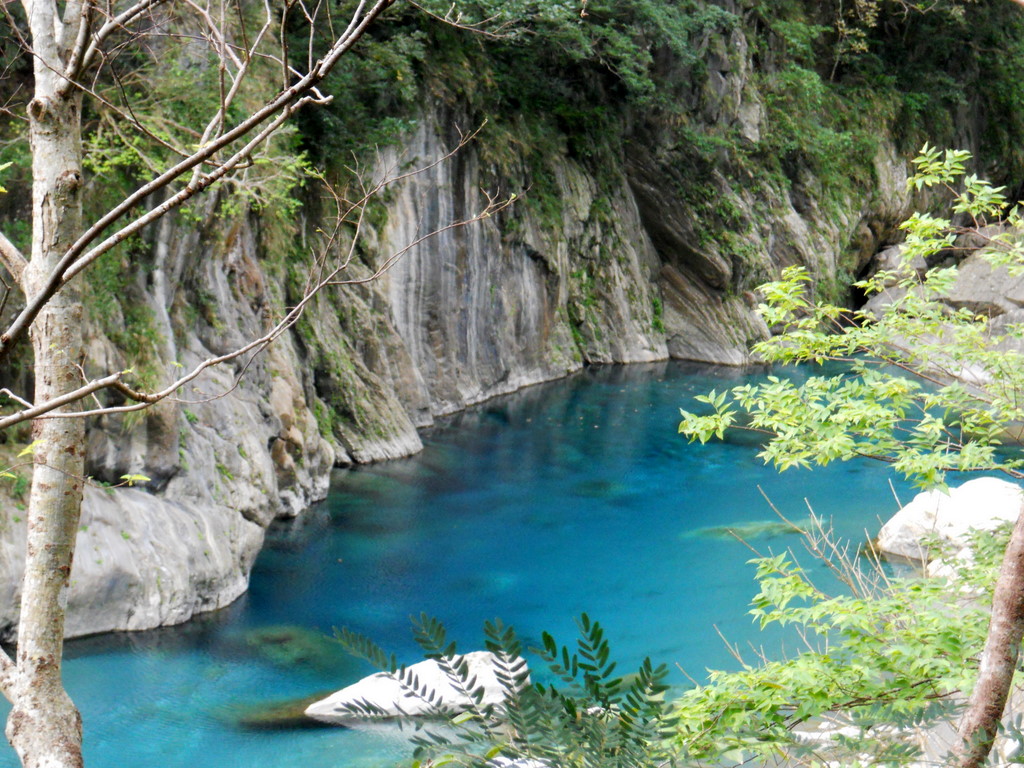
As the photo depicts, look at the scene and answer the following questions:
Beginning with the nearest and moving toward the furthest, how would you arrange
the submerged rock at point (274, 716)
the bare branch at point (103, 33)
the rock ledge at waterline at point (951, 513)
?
the bare branch at point (103, 33)
the submerged rock at point (274, 716)
the rock ledge at waterline at point (951, 513)

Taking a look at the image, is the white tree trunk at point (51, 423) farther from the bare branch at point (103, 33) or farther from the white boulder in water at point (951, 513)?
the white boulder in water at point (951, 513)

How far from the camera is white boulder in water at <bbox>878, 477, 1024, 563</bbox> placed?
376 inches

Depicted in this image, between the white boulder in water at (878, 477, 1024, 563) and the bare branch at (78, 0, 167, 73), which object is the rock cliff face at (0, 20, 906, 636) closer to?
the bare branch at (78, 0, 167, 73)

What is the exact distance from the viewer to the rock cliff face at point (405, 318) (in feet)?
25.8

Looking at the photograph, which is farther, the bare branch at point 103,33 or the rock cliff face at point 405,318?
the rock cliff face at point 405,318

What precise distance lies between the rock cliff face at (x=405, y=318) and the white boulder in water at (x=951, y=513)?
6.01 metres

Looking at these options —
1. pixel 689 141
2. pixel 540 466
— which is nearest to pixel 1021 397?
pixel 540 466

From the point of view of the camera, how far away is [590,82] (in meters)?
19.2

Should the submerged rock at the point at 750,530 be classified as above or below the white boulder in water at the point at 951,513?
below

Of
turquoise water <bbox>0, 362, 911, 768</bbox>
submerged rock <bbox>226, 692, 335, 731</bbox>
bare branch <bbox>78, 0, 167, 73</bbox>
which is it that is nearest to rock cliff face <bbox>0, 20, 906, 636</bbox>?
turquoise water <bbox>0, 362, 911, 768</bbox>

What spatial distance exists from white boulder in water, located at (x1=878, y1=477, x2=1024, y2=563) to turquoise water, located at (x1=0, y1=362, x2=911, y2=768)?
72 centimetres

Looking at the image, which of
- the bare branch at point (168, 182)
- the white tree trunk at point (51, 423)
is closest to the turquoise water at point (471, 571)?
the white tree trunk at point (51, 423)

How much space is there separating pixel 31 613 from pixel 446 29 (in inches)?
517

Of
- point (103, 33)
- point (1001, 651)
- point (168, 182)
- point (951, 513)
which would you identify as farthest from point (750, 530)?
point (168, 182)
